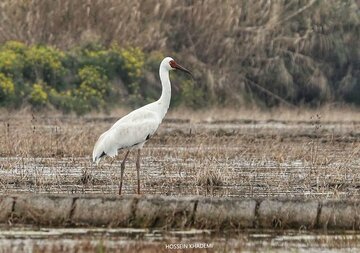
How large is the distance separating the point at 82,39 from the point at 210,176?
75.3 ft

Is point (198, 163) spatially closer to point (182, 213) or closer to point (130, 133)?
point (130, 133)

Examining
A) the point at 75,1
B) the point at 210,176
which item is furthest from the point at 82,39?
the point at 210,176

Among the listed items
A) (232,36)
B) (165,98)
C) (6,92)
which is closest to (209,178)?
(165,98)

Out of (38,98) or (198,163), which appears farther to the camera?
(38,98)

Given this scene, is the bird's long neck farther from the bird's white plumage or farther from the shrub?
the shrub

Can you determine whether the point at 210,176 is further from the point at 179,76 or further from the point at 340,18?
the point at 340,18

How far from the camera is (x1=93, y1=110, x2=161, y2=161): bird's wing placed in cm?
1591

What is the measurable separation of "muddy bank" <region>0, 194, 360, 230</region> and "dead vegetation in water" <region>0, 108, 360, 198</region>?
7.17 feet

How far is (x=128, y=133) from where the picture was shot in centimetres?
1605

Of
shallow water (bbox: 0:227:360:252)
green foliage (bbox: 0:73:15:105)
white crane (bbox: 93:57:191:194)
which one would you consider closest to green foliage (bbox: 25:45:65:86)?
green foliage (bbox: 0:73:15:105)

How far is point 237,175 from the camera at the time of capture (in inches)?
711

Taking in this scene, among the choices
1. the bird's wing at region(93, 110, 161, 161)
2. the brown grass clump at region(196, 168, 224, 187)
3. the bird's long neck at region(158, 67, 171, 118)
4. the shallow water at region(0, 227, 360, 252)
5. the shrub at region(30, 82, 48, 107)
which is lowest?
the shrub at region(30, 82, 48, 107)

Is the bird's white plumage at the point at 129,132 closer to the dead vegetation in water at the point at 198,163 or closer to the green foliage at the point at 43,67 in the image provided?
the dead vegetation in water at the point at 198,163

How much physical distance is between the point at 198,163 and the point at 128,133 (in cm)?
365
